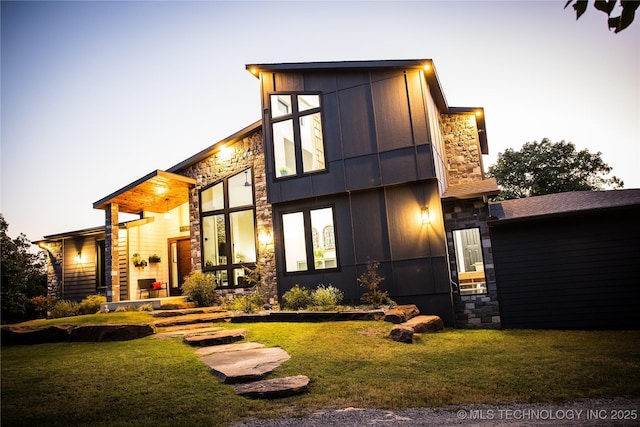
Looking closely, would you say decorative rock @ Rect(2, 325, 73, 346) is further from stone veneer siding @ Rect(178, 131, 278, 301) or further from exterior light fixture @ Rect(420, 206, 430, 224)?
exterior light fixture @ Rect(420, 206, 430, 224)

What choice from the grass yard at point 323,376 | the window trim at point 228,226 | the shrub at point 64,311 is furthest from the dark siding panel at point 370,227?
the shrub at point 64,311

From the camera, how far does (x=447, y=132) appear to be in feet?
44.3

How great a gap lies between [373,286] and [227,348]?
4064mm

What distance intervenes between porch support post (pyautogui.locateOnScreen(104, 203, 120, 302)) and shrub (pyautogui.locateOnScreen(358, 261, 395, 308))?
8.26 meters

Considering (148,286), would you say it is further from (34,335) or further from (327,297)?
(327,297)

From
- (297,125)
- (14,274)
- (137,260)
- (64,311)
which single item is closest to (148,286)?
(137,260)

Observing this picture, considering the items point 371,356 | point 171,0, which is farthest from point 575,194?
point 171,0

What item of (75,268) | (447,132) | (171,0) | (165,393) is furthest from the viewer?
(75,268)

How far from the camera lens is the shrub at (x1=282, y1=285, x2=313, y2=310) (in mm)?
10156

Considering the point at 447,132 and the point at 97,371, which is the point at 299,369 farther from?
the point at 447,132

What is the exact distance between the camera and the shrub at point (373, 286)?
377 inches

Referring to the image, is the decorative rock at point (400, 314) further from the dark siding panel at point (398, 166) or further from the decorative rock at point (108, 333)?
the decorative rock at point (108, 333)

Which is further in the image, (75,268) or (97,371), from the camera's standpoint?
(75,268)

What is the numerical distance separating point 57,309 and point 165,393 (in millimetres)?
11637
